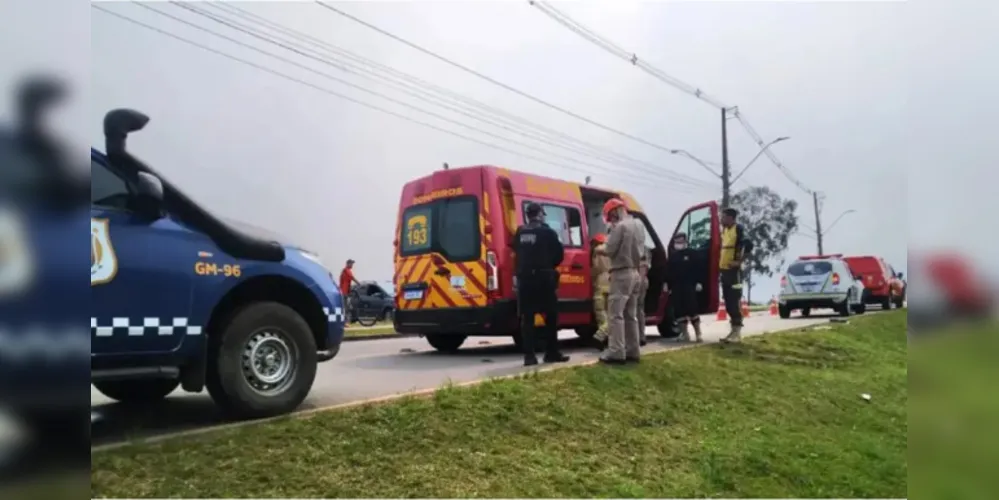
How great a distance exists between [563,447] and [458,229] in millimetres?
→ 4561

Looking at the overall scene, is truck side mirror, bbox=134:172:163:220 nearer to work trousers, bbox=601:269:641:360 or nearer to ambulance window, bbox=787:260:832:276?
work trousers, bbox=601:269:641:360

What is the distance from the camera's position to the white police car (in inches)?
666

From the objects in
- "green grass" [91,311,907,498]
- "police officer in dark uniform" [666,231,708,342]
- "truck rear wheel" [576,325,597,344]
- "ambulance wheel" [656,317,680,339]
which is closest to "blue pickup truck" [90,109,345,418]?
"green grass" [91,311,907,498]

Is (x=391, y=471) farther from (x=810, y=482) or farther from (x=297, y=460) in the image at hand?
(x=810, y=482)

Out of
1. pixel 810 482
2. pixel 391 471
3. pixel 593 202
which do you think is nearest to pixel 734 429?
pixel 810 482

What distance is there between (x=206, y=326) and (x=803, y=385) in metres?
5.48

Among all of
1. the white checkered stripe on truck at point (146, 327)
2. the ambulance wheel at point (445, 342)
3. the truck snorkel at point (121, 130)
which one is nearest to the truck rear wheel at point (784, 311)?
the ambulance wheel at point (445, 342)

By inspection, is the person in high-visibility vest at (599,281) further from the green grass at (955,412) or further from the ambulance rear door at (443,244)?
the green grass at (955,412)

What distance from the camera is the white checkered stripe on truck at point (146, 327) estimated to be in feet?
11.3

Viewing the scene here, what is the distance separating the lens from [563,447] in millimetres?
4301

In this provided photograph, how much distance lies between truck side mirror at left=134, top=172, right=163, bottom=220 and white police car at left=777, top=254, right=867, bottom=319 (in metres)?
15.9

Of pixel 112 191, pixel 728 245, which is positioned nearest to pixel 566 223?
pixel 728 245

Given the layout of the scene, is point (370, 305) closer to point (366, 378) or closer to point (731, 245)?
point (731, 245)

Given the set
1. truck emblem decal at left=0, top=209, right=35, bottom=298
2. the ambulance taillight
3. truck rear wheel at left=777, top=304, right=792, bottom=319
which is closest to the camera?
truck emblem decal at left=0, top=209, right=35, bottom=298
